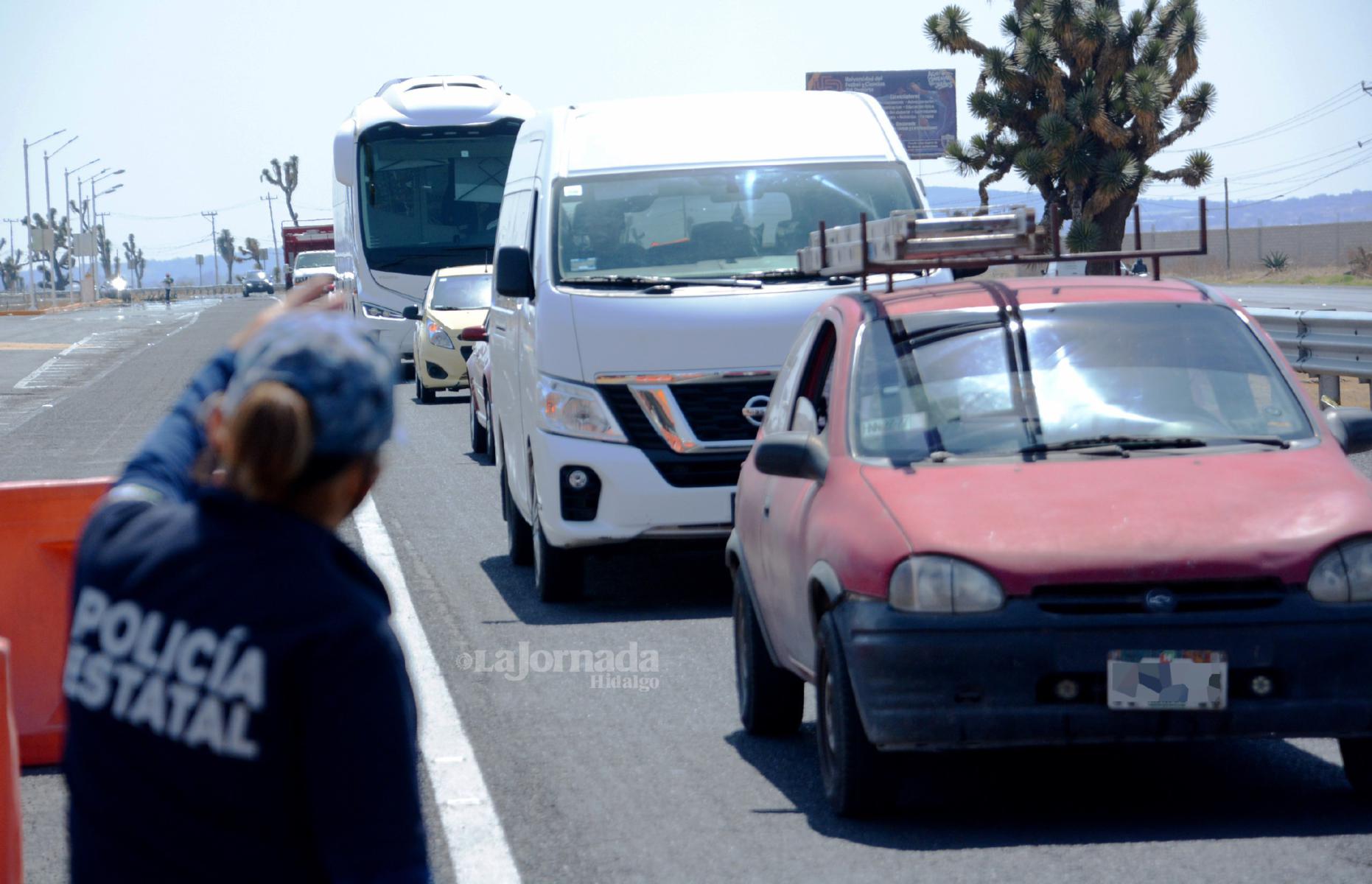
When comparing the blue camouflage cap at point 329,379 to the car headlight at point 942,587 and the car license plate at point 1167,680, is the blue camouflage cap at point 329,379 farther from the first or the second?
the car license plate at point 1167,680

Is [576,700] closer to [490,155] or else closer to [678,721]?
[678,721]

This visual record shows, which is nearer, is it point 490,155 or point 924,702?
point 924,702

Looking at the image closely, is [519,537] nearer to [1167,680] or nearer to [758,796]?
[758,796]

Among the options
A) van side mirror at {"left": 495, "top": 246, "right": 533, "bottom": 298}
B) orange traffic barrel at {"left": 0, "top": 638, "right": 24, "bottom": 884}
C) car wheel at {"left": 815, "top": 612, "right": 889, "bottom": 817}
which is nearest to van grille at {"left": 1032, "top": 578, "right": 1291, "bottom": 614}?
car wheel at {"left": 815, "top": 612, "right": 889, "bottom": 817}

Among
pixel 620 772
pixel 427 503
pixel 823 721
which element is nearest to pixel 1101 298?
pixel 823 721

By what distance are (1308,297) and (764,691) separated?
153ft

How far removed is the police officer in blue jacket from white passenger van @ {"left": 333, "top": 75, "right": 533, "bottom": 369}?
2323cm

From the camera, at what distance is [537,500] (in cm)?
927

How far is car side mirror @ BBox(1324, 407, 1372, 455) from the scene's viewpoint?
5938 millimetres

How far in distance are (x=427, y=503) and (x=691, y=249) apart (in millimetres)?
4633

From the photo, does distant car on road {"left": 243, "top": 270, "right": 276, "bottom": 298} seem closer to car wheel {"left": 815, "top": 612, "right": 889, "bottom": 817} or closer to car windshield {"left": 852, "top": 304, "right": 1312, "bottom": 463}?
car windshield {"left": 852, "top": 304, "right": 1312, "bottom": 463}

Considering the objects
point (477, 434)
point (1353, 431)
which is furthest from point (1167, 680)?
point (477, 434)

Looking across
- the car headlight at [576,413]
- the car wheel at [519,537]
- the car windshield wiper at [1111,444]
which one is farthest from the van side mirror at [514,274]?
the car windshield wiper at [1111,444]

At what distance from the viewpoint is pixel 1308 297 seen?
49.7 meters
